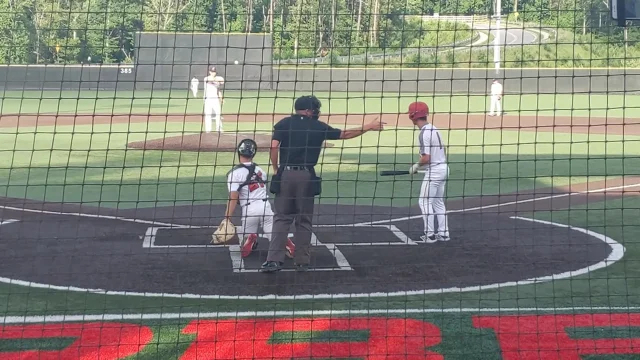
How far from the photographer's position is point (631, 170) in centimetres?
1761

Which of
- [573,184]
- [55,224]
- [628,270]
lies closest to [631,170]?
[573,184]

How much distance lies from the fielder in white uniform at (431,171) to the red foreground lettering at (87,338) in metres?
4.48

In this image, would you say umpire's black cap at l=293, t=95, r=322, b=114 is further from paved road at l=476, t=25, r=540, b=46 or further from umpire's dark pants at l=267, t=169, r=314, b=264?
paved road at l=476, t=25, r=540, b=46

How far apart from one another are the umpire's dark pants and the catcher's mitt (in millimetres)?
1084

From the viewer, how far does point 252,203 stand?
32.3ft

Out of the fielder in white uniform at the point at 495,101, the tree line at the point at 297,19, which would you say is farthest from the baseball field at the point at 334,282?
the fielder in white uniform at the point at 495,101

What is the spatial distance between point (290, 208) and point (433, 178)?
2.52 metres

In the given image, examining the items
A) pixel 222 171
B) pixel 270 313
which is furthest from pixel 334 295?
pixel 222 171

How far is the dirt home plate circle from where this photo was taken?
8656 millimetres

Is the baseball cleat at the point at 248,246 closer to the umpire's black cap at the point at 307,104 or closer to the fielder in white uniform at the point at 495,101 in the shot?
the umpire's black cap at the point at 307,104

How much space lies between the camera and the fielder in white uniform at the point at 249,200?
9.81 m

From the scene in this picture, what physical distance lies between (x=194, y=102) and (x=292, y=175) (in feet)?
110

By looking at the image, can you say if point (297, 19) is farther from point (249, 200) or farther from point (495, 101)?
point (495, 101)

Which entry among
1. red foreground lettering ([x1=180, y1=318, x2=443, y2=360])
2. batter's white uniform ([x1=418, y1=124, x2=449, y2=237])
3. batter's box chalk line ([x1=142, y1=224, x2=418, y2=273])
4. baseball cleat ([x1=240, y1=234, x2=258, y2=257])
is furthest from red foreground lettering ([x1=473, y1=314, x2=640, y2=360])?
batter's white uniform ([x1=418, y1=124, x2=449, y2=237])
